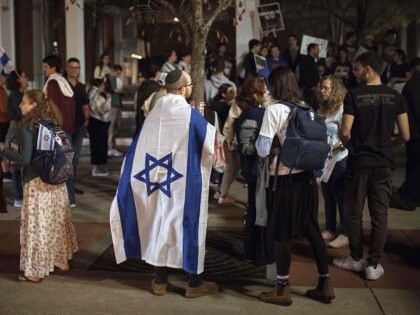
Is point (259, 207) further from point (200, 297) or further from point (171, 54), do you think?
point (171, 54)

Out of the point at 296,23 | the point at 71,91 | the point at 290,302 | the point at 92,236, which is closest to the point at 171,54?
the point at 71,91

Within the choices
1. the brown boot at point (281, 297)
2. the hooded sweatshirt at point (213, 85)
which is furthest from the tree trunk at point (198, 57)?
the hooded sweatshirt at point (213, 85)

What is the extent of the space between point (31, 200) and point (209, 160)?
166 cm

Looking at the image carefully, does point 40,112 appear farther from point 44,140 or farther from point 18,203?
point 18,203

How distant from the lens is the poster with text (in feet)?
40.9

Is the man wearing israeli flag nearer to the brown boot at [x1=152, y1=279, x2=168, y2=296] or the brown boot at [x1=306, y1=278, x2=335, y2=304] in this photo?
the brown boot at [x1=152, y1=279, x2=168, y2=296]

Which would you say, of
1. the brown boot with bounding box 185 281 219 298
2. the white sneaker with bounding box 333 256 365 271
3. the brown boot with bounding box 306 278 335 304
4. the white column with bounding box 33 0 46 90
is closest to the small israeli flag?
the brown boot with bounding box 185 281 219 298

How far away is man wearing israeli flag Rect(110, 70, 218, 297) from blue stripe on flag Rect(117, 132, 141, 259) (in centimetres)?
1

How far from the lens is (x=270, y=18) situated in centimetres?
1261

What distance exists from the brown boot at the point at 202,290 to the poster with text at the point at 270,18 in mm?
8068

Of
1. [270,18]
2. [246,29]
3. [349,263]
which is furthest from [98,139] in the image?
[349,263]

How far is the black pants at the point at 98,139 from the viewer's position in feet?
35.0

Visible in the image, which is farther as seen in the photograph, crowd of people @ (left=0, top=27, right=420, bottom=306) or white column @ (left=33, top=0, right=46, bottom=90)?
white column @ (left=33, top=0, right=46, bottom=90)

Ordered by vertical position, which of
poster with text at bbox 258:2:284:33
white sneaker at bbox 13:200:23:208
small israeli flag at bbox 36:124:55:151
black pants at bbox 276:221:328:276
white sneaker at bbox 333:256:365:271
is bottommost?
white sneaker at bbox 13:200:23:208
